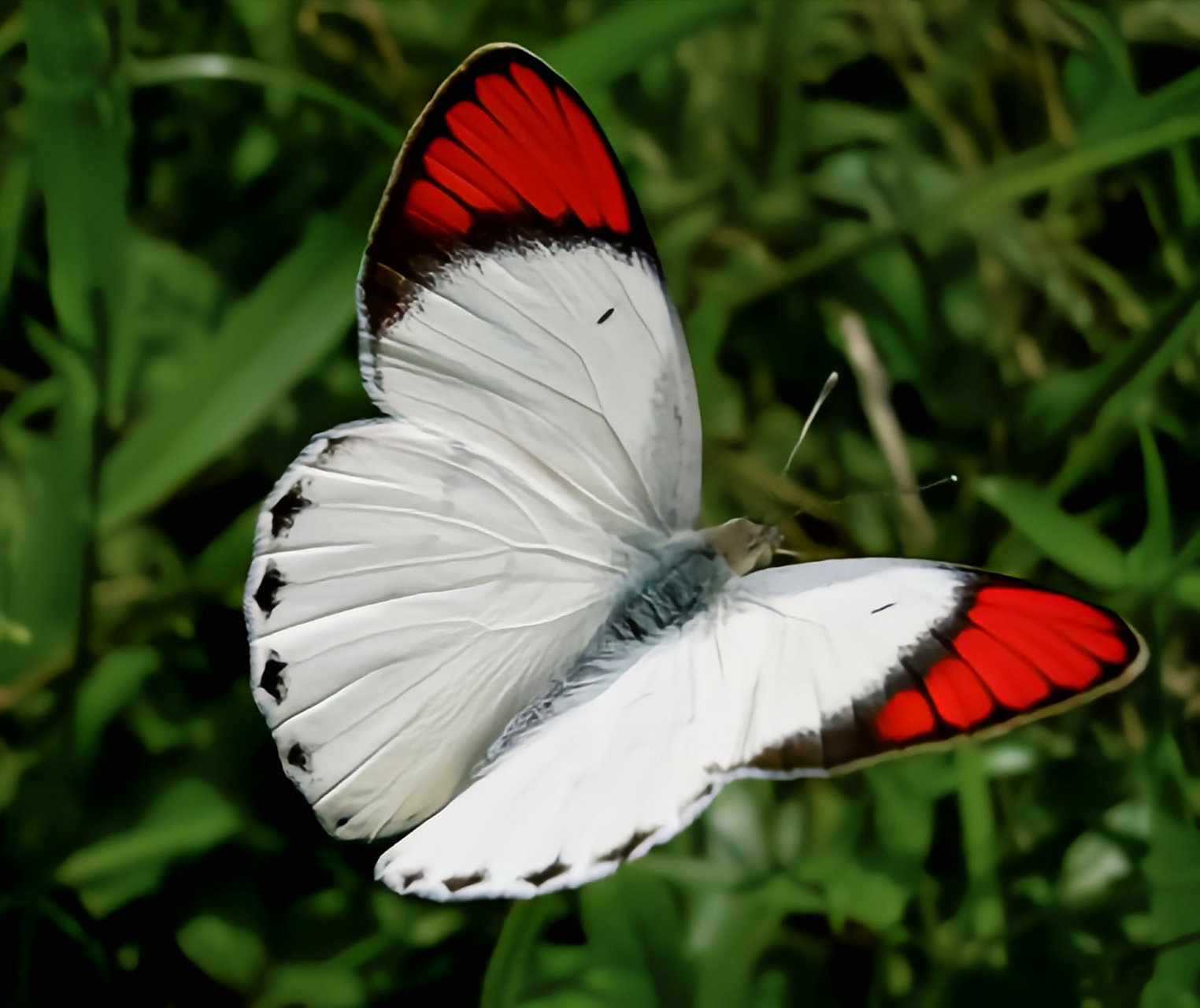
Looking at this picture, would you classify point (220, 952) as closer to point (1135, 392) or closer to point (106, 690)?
point (106, 690)

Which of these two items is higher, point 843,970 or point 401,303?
point 401,303

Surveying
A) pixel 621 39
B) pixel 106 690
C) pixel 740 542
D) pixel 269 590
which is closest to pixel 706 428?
pixel 740 542

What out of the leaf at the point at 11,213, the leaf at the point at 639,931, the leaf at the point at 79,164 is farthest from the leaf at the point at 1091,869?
the leaf at the point at 11,213

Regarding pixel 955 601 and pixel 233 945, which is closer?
pixel 955 601

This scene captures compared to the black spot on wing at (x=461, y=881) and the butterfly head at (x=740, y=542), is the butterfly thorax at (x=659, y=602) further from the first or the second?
the black spot on wing at (x=461, y=881)

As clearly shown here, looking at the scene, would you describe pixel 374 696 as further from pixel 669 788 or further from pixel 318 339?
pixel 318 339

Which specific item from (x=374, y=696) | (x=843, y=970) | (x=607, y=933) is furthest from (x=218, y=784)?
(x=843, y=970)

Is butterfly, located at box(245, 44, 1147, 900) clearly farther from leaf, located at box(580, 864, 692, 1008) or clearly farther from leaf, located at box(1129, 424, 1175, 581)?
leaf, located at box(1129, 424, 1175, 581)
